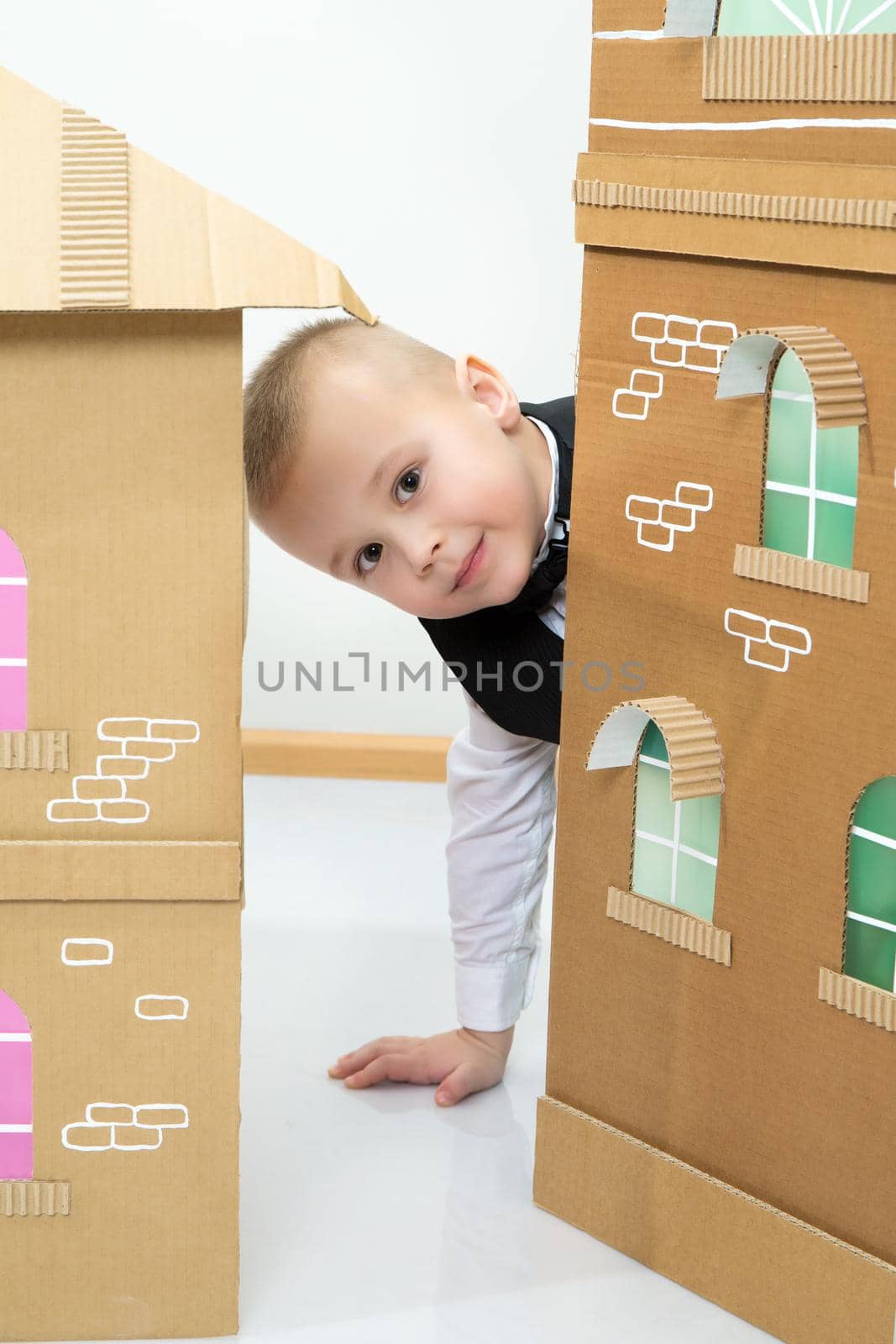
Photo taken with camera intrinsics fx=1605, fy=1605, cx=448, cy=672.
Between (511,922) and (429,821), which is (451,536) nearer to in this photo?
(511,922)

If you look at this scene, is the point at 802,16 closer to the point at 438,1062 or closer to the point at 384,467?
the point at 384,467

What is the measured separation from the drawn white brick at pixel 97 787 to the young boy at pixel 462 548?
214 millimetres

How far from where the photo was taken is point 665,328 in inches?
25.4

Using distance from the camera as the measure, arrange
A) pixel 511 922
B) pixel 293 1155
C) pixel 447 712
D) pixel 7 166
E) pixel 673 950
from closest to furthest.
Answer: pixel 7 166 → pixel 673 950 → pixel 293 1155 → pixel 511 922 → pixel 447 712

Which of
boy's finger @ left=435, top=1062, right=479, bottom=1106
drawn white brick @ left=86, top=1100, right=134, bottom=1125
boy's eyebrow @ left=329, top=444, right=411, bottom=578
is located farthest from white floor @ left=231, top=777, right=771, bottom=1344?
boy's eyebrow @ left=329, top=444, right=411, bottom=578

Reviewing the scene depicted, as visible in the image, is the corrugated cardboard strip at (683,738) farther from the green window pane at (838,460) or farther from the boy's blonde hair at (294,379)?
the boy's blonde hair at (294,379)

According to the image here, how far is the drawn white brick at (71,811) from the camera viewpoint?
608 mm

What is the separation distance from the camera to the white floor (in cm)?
68

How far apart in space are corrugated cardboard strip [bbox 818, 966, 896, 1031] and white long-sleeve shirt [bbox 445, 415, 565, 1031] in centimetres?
28

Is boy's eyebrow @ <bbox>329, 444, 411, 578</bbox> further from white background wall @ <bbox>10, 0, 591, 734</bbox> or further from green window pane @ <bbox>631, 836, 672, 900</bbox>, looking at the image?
white background wall @ <bbox>10, 0, 591, 734</bbox>

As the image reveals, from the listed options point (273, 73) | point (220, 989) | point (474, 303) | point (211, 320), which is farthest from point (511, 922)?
point (273, 73)

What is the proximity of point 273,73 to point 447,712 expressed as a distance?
1.76 feet

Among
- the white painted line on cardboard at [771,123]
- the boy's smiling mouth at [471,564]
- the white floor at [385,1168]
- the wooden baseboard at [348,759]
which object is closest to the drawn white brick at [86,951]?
the white floor at [385,1168]

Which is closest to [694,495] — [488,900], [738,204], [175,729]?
[738,204]
